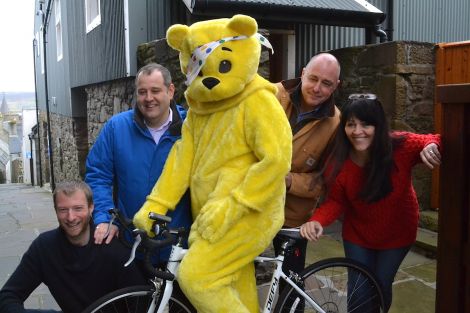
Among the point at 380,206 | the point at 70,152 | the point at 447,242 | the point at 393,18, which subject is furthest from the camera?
the point at 70,152

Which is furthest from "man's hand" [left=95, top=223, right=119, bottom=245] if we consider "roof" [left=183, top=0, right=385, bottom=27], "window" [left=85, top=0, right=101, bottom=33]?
"window" [left=85, top=0, right=101, bottom=33]

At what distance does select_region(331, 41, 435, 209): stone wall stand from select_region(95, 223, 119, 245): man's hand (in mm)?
3519

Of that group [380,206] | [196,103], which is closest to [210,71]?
[196,103]

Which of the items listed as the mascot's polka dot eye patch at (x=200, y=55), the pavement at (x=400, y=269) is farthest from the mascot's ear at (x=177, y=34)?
the pavement at (x=400, y=269)

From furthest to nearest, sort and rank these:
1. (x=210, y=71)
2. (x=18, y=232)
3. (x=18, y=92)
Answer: (x=18, y=92) → (x=18, y=232) → (x=210, y=71)

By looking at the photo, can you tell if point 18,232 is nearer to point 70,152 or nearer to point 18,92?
point 70,152

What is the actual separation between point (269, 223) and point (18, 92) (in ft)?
509

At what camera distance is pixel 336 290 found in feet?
10.5

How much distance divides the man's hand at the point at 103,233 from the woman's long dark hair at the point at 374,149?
1.23 meters

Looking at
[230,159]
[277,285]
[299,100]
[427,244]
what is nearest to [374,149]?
[299,100]

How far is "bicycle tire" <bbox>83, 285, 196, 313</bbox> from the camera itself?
2371 mm

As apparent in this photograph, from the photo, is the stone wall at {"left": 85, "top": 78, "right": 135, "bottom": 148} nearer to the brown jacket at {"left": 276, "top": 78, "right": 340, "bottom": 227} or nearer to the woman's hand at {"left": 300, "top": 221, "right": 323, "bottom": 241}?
the brown jacket at {"left": 276, "top": 78, "right": 340, "bottom": 227}

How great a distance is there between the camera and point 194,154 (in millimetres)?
2467

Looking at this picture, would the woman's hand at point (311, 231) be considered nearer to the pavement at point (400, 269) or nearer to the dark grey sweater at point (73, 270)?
the dark grey sweater at point (73, 270)
